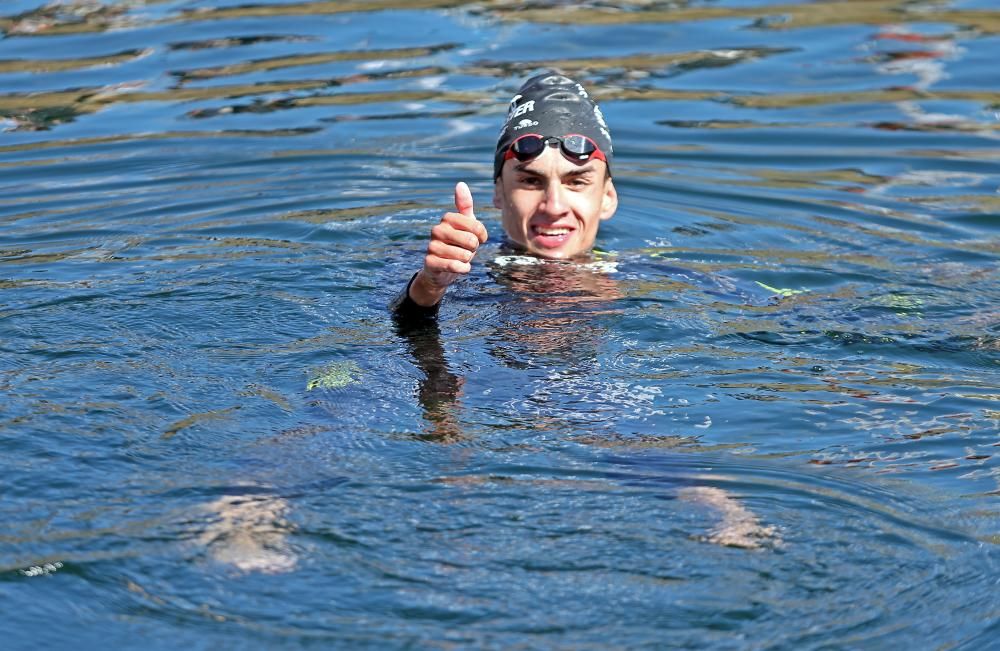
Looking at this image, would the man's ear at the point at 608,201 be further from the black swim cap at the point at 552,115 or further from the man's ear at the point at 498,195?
the man's ear at the point at 498,195

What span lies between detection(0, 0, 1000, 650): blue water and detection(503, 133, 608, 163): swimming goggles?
0.54 m

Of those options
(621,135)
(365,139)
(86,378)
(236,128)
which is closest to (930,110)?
(621,135)

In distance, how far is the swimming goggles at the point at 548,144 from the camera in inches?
295

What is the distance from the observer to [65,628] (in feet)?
13.2

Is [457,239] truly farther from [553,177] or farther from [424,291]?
[553,177]

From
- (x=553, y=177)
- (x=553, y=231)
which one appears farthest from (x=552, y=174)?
(x=553, y=231)

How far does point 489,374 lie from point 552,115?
2245mm

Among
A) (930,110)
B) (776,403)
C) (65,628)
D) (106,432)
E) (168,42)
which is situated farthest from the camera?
(168,42)

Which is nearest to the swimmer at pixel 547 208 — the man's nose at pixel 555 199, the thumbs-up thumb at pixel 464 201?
the man's nose at pixel 555 199

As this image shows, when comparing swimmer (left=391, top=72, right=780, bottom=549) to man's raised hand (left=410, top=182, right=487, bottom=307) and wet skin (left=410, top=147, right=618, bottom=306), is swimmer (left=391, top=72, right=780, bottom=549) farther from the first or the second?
man's raised hand (left=410, top=182, right=487, bottom=307)

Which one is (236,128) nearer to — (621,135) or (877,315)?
(621,135)

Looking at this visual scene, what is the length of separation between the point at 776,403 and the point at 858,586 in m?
1.62

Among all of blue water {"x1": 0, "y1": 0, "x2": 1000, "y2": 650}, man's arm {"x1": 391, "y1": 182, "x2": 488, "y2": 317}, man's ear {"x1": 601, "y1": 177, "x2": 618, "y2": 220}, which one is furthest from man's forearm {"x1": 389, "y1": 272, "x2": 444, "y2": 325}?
man's ear {"x1": 601, "y1": 177, "x2": 618, "y2": 220}

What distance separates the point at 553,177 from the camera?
748cm
